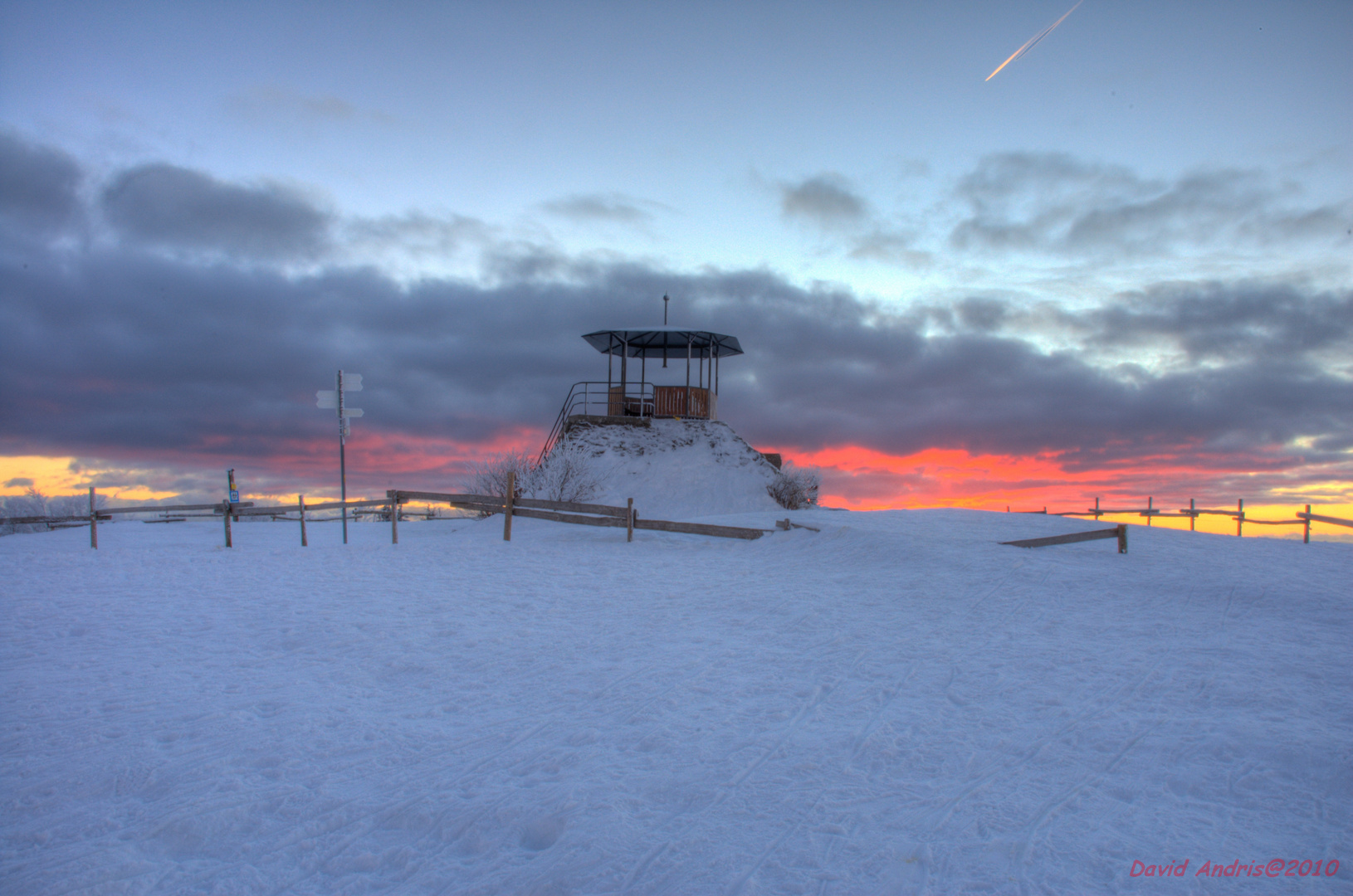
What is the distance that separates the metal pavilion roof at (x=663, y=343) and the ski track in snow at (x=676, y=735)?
1900 cm

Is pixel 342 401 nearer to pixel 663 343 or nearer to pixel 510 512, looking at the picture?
pixel 510 512

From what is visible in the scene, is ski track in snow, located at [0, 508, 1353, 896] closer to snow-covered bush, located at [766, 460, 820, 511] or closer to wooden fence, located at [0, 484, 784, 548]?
wooden fence, located at [0, 484, 784, 548]

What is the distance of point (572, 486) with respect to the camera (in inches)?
1085

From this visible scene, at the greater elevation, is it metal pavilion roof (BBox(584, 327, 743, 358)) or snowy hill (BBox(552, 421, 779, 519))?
metal pavilion roof (BBox(584, 327, 743, 358))

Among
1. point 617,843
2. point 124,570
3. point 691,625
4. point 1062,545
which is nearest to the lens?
point 617,843

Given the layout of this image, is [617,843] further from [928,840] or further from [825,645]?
[825,645]

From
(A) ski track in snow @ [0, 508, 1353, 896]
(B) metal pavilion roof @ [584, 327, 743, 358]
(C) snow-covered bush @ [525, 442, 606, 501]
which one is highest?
(B) metal pavilion roof @ [584, 327, 743, 358]

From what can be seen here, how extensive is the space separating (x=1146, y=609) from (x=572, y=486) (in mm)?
20617

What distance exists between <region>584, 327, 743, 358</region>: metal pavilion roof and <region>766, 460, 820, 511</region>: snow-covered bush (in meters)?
6.47

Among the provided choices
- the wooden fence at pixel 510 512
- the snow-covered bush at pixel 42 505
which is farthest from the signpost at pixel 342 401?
the snow-covered bush at pixel 42 505

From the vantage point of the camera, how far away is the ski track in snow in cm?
421

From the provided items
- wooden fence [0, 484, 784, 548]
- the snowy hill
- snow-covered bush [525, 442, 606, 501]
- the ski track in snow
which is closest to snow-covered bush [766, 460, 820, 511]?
the snowy hill

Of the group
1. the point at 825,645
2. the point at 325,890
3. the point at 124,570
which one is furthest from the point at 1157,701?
the point at 124,570

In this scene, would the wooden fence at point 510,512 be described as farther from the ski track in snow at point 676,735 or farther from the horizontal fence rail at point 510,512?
the ski track in snow at point 676,735
